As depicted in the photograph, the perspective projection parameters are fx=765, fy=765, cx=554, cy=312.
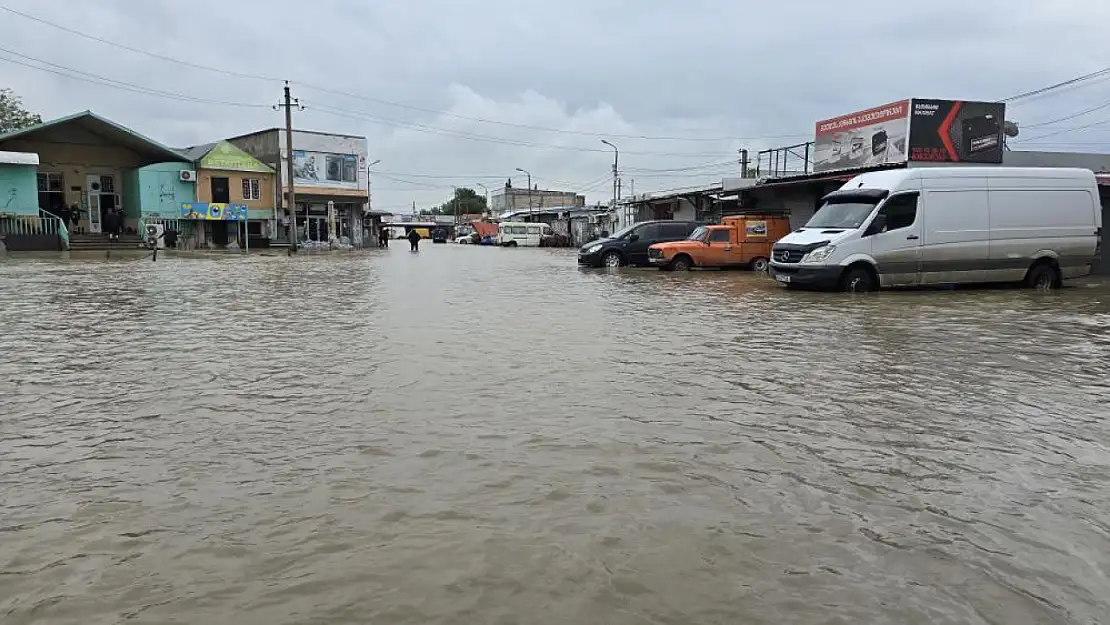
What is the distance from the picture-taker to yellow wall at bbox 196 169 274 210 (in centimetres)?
4606

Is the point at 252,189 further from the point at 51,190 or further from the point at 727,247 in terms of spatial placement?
the point at 727,247

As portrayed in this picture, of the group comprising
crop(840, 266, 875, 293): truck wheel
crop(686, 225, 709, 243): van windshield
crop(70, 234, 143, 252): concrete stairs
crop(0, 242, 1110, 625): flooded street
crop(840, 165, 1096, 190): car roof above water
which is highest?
crop(840, 165, 1096, 190): car roof above water

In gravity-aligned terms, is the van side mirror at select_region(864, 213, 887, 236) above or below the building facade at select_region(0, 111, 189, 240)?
below

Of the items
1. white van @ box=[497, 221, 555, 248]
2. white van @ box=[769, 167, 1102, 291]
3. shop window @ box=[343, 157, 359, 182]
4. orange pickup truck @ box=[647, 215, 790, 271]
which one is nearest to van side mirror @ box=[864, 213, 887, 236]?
white van @ box=[769, 167, 1102, 291]

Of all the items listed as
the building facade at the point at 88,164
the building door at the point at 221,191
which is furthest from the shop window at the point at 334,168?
the building facade at the point at 88,164

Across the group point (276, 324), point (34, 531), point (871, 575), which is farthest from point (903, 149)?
point (34, 531)

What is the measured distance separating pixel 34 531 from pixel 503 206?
11662 centimetres

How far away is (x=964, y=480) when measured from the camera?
14.4 feet

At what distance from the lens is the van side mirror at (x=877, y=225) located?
15.1 meters

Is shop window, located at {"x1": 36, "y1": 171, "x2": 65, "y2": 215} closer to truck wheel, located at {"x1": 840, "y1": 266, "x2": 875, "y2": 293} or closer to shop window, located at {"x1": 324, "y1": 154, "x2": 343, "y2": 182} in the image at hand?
shop window, located at {"x1": 324, "y1": 154, "x2": 343, "y2": 182}

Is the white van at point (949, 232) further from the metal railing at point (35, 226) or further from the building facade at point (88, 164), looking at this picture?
the building facade at point (88, 164)

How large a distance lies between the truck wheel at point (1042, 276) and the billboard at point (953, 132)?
7.68 metres

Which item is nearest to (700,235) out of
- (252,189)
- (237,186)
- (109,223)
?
(109,223)

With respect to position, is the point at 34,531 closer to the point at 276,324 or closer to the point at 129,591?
the point at 129,591
